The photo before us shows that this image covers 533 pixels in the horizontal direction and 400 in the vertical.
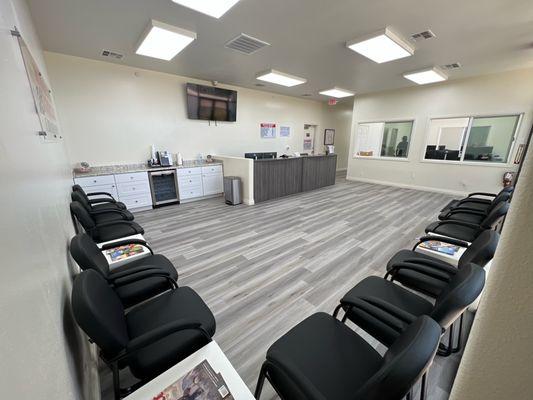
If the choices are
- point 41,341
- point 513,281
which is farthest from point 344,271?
point 41,341

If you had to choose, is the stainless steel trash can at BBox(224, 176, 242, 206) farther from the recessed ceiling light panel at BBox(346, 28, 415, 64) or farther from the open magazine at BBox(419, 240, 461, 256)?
the open magazine at BBox(419, 240, 461, 256)

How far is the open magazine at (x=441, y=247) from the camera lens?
1.90 meters

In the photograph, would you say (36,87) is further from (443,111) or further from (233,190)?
(443,111)

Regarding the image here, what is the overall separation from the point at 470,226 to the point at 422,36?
8.72 feet

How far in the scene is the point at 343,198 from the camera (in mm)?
5477

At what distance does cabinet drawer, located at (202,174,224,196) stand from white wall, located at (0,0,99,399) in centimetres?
415

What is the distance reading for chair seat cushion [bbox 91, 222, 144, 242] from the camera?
229cm

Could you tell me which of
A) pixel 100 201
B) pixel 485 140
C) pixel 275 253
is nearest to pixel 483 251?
pixel 275 253

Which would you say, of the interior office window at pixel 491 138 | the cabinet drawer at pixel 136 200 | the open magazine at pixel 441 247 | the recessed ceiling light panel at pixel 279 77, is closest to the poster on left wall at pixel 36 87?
the cabinet drawer at pixel 136 200

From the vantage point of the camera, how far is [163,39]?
301cm

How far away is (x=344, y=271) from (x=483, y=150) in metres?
5.53

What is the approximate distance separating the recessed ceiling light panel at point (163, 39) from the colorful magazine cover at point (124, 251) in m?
2.62

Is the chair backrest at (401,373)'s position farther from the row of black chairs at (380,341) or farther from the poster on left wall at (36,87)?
the poster on left wall at (36,87)

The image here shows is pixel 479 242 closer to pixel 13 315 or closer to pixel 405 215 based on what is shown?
pixel 13 315
